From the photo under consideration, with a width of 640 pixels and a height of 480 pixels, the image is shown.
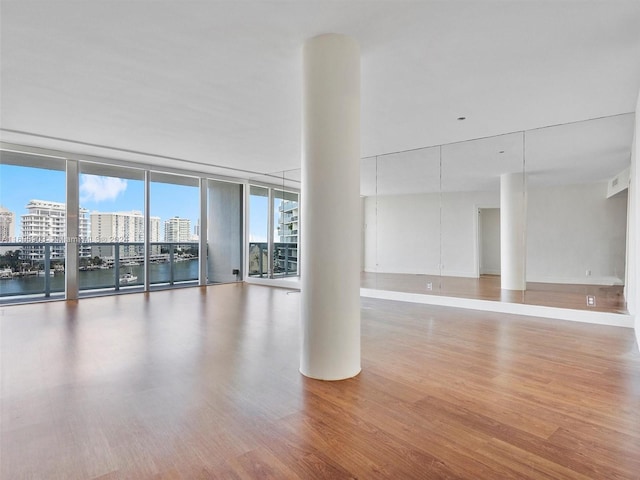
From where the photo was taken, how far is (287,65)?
3.38m

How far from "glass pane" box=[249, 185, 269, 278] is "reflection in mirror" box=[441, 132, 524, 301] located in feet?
15.6

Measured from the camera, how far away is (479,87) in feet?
12.6

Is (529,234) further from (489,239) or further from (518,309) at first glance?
(518,309)

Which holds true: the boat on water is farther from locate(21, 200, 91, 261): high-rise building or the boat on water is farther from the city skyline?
locate(21, 200, 91, 261): high-rise building

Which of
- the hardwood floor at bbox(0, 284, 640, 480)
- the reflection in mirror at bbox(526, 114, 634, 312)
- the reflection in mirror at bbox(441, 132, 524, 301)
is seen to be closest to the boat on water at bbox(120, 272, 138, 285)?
the hardwood floor at bbox(0, 284, 640, 480)

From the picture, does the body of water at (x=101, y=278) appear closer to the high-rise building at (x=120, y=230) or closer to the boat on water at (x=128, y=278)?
the boat on water at (x=128, y=278)

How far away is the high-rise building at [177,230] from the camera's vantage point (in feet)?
27.2

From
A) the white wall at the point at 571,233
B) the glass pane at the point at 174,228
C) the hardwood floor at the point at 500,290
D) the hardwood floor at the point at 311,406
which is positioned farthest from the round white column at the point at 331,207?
the glass pane at the point at 174,228

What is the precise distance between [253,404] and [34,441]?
1.21 metres

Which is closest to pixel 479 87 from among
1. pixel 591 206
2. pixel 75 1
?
pixel 591 206

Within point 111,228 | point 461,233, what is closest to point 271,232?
point 111,228

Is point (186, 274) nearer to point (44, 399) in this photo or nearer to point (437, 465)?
point (44, 399)

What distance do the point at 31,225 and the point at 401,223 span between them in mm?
7402

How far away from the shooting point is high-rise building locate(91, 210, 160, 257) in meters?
7.17
